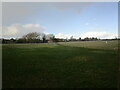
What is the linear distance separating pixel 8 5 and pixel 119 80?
202 inches

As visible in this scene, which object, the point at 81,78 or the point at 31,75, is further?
the point at 31,75

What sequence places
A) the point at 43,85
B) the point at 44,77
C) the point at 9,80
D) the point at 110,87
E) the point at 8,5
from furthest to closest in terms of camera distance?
1. the point at 8,5
2. the point at 44,77
3. the point at 9,80
4. the point at 43,85
5. the point at 110,87

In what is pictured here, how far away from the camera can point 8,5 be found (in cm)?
493

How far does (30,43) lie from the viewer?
1848 cm

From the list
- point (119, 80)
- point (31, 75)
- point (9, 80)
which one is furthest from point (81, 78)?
point (9, 80)

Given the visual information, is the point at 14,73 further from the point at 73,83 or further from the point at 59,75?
the point at 73,83

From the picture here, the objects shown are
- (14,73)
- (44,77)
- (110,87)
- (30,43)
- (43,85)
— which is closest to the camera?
(110,87)

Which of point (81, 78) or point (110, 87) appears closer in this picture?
point (110, 87)

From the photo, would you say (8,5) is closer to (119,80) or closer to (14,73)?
(14,73)

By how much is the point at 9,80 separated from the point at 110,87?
9.65 feet

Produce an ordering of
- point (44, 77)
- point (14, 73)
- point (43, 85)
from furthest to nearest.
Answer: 1. point (14, 73)
2. point (44, 77)
3. point (43, 85)

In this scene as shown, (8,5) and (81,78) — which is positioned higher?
(8,5)

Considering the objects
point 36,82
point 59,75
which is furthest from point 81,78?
point 36,82

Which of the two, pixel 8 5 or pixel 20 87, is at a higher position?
pixel 8 5
